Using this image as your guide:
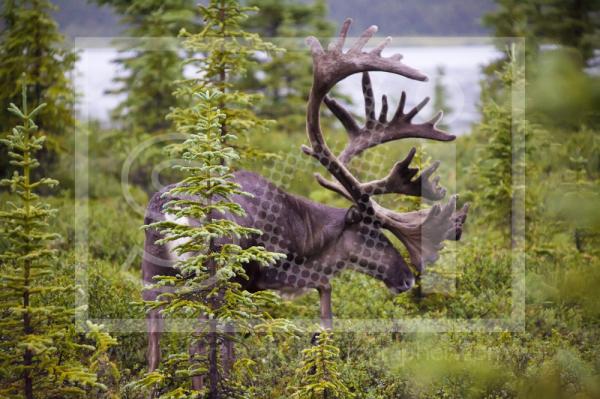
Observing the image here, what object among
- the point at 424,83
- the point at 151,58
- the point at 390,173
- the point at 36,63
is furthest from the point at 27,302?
the point at 424,83

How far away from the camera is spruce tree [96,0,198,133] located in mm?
12594

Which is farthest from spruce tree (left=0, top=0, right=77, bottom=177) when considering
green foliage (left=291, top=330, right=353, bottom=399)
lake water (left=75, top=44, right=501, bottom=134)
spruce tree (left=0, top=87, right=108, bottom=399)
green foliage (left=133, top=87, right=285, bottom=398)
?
green foliage (left=291, top=330, right=353, bottom=399)

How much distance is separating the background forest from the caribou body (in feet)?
2.35

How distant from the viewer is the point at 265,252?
5152 mm

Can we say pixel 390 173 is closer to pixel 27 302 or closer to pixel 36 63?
pixel 27 302

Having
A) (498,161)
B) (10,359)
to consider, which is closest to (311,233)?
(10,359)

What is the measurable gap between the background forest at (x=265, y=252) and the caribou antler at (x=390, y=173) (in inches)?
35.9

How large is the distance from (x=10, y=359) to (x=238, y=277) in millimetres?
1982

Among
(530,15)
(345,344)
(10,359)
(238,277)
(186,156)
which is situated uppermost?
(530,15)

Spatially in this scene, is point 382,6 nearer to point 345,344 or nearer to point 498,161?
point 498,161

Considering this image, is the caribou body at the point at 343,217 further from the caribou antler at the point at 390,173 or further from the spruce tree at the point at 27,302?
the spruce tree at the point at 27,302

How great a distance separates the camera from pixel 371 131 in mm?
7109

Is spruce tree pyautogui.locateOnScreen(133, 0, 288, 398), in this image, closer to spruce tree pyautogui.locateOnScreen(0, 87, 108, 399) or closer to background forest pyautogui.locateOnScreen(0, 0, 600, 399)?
background forest pyautogui.locateOnScreen(0, 0, 600, 399)

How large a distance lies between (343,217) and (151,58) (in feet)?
23.8
